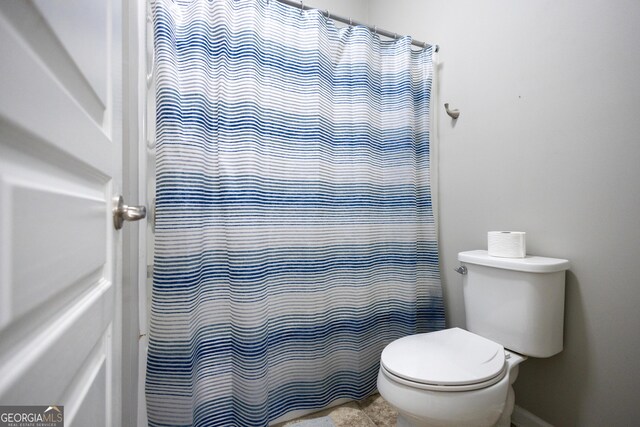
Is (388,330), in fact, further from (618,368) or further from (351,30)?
(351,30)

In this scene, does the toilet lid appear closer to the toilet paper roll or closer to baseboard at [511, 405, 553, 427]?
the toilet paper roll

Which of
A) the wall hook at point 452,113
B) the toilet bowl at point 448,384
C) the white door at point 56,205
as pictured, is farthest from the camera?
the wall hook at point 452,113

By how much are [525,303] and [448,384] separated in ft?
1.56

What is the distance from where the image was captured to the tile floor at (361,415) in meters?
1.25

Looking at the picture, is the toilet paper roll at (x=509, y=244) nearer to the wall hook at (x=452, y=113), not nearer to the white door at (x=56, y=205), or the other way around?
the wall hook at (x=452, y=113)

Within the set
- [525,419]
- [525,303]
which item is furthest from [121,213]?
[525,419]

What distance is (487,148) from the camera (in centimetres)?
136

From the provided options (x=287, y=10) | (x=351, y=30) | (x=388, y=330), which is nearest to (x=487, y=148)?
(x=351, y=30)

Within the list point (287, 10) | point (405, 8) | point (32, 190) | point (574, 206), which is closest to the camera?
point (32, 190)

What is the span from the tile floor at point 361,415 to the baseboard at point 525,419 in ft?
1.72

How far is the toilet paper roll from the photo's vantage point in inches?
44.1

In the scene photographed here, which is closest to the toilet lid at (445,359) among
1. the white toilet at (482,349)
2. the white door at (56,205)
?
the white toilet at (482,349)

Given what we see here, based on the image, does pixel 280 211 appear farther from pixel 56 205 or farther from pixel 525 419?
pixel 525 419

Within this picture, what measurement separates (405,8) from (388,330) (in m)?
1.90
